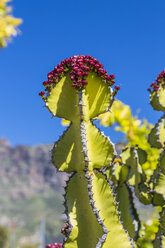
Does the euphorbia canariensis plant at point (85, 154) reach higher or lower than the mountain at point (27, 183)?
lower

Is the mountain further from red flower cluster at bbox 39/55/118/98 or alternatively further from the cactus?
red flower cluster at bbox 39/55/118/98

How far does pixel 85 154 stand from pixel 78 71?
49 centimetres

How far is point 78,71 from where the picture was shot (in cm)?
228

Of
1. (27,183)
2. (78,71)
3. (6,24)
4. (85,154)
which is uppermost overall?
(27,183)

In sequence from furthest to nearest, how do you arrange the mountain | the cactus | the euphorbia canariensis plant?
the mountain → the cactus → the euphorbia canariensis plant

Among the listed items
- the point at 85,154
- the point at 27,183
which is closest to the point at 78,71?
the point at 85,154

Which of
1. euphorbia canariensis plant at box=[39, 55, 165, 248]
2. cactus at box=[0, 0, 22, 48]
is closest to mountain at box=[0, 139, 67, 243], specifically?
cactus at box=[0, 0, 22, 48]

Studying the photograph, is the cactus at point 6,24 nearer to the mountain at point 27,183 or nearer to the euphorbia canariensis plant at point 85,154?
the euphorbia canariensis plant at point 85,154

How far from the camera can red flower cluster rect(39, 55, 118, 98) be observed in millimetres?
2283

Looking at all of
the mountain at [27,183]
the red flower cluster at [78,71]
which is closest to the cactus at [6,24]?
the red flower cluster at [78,71]

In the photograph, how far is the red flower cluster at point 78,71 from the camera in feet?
7.49

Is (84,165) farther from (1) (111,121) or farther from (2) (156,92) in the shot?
(1) (111,121)

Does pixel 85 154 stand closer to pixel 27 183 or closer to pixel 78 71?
pixel 78 71

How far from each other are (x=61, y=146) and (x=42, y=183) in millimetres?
132433
